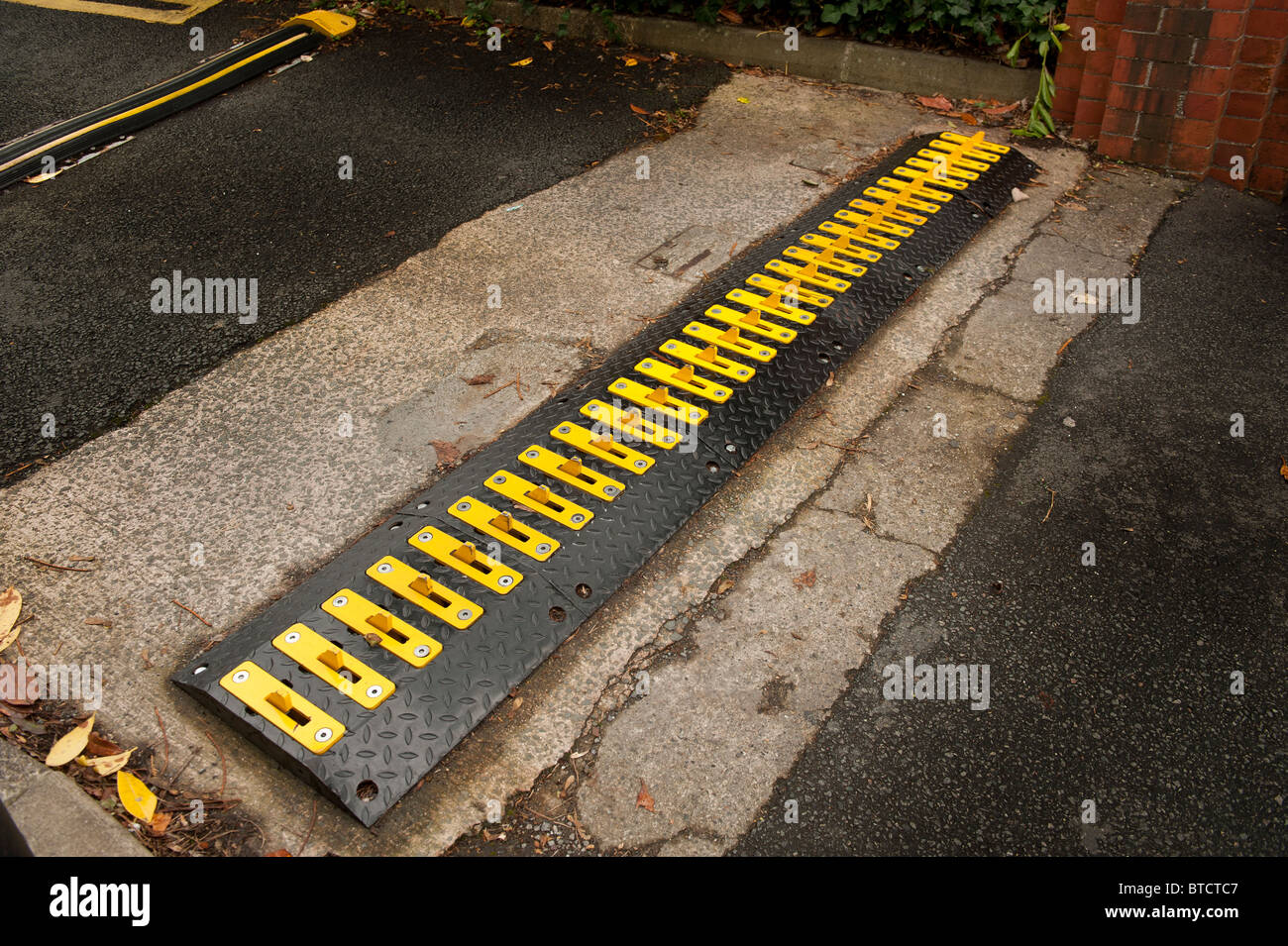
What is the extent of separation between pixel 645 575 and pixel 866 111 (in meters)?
3.89

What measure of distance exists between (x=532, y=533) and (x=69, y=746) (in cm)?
130

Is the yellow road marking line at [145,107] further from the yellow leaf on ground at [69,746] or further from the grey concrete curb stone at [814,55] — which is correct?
the yellow leaf on ground at [69,746]

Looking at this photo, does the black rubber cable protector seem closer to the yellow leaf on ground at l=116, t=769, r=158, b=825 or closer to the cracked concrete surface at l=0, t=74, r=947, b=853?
the cracked concrete surface at l=0, t=74, r=947, b=853

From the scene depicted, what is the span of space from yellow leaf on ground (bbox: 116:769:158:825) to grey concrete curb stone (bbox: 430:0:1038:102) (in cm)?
545

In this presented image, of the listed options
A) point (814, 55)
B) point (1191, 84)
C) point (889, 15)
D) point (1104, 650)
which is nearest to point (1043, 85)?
point (1191, 84)

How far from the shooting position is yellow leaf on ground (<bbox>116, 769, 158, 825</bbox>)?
2.18 metres

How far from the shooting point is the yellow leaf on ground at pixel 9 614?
8.47 feet

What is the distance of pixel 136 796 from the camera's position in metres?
2.21

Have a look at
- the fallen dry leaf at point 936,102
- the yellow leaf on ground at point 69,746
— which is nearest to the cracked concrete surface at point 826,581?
the yellow leaf on ground at point 69,746

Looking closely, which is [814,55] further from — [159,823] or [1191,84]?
[159,823]

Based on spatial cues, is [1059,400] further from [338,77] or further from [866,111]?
[338,77]

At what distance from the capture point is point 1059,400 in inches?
137

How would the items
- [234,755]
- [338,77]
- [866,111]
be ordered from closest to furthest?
[234,755], [866,111], [338,77]
